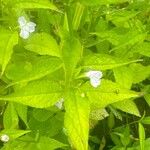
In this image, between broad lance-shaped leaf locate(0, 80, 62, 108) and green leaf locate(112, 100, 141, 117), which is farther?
green leaf locate(112, 100, 141, 117)

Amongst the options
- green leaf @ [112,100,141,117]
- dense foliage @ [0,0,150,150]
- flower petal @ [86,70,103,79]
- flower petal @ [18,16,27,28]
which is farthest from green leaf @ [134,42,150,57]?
flower petal @ [18,16,27,28]

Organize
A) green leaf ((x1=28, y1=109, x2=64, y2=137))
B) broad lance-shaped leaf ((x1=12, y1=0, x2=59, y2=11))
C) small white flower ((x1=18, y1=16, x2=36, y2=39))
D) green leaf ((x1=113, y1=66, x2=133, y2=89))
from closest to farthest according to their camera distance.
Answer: broad lance-shaped leaf ((x1=12, y1=0, x2=59, y2=11)) → small white flower ((x1=18, y1=16, x2=36, y2=39)) → green leaf ((x1=113, y1=66, x2=133, y2=89)) → green leaf ((x1=28, y1=109, x2=64, y2=137))

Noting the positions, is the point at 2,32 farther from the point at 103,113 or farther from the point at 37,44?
the point at 103,113

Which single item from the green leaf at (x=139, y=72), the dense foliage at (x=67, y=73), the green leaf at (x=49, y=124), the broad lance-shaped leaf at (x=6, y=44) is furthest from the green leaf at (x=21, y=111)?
the green leaf at (x=139, y=72)

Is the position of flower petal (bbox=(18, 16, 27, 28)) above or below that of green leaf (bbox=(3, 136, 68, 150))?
above

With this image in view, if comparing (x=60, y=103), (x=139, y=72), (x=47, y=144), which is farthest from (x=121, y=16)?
(x=47, y=144)

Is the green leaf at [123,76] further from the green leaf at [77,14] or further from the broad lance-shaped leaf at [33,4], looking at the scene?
the broad lance-shaped leaf at [33,4]

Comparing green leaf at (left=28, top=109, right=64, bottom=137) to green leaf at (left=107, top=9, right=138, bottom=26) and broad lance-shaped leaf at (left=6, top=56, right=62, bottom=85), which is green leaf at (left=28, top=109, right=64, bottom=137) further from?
green leaf at (left=107, top=9, right=138, bottom=26)

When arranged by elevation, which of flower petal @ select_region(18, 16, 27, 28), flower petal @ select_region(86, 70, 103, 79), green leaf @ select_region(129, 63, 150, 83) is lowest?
flower petal @ select_region(86, 70, 103, 79)
